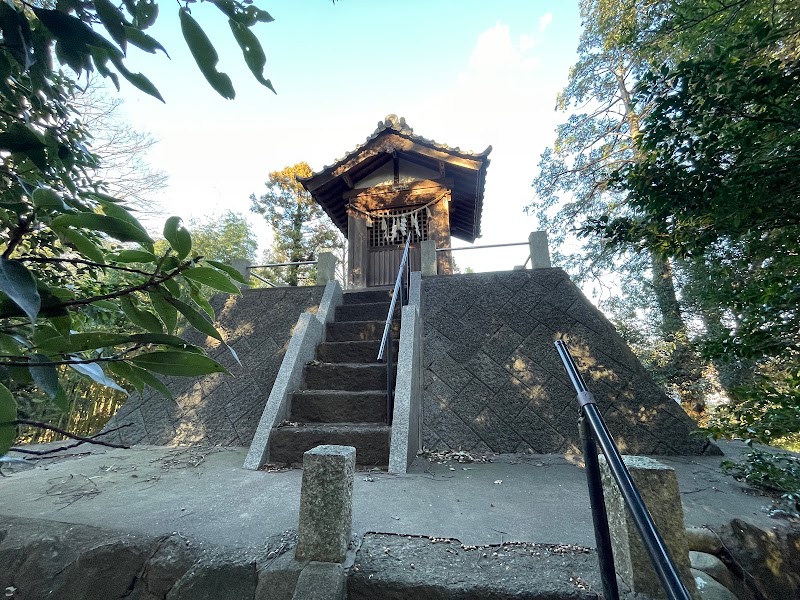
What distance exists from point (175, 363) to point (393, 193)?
7.40 m

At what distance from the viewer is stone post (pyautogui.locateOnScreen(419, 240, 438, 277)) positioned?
Answer: 5.82 m

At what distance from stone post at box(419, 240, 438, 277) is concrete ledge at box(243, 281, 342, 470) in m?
1.67

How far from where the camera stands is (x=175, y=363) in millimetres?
677

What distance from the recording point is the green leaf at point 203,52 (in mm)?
679

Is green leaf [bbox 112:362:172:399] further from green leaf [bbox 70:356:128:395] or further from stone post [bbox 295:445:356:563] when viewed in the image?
stone post [bbox 295:445:356:563]

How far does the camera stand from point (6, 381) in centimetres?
60

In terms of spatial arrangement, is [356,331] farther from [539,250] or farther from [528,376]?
[539,250]

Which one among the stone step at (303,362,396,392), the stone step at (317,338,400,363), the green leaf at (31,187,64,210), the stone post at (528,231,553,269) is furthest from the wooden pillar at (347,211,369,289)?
the green leaf at (31,187,64,210)

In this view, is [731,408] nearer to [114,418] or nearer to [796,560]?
[796,560]

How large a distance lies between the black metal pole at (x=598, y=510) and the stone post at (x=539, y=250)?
465 cm

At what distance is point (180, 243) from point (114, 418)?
200 inches

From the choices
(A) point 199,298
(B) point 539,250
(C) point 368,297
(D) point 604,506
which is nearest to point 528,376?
(B) point 539,250

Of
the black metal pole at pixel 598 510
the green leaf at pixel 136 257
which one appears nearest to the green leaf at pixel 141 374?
the green leaf at pixel 136 257

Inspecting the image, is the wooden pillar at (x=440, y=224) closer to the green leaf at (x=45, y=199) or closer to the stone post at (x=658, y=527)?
the stone post at (x=658, y=527)
